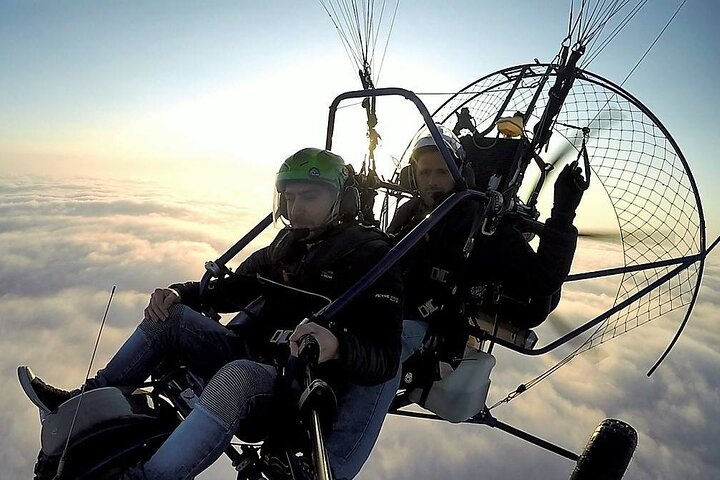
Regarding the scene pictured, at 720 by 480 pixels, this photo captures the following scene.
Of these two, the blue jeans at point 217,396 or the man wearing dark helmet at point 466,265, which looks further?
the man wearing dark helmet at point 466,265

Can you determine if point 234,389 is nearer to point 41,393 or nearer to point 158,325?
point 158,325

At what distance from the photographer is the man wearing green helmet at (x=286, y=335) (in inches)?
72.2

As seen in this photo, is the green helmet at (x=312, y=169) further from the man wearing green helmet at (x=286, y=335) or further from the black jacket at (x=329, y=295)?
the black jacket at (x=329, y=295)

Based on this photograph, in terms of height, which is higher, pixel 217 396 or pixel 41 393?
pixel 217 396

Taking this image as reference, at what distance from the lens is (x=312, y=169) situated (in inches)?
97.6

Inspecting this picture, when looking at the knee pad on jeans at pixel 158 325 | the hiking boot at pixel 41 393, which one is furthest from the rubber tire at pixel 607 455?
the hiking boot at pixel 41 393

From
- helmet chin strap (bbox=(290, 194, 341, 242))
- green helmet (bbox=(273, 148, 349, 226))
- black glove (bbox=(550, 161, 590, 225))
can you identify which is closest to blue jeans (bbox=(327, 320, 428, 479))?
helmet chin strap (bbox=(290, 194, 341, 242))

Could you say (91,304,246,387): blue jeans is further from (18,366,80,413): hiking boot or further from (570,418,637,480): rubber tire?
(570,418,637,480): rubber tire

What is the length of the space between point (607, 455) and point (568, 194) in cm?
225

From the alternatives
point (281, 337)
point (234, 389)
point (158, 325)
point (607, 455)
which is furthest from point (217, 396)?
point (607, 455)

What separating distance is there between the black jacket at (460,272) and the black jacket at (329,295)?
0.60 m

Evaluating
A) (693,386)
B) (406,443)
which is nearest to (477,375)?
(406,443)

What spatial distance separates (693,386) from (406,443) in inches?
2657

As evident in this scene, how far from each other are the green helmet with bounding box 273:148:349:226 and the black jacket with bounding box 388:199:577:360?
758 millimetres
